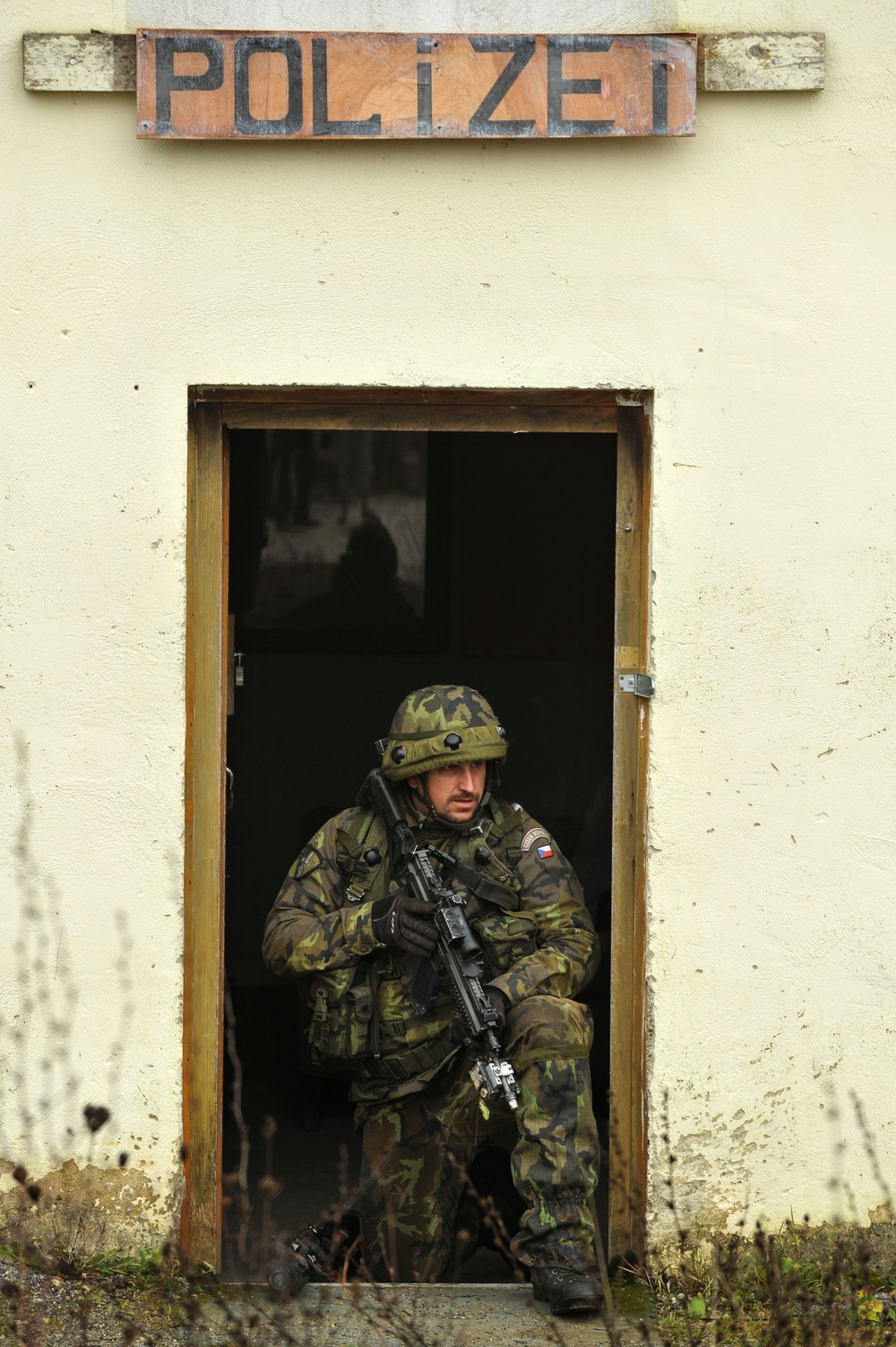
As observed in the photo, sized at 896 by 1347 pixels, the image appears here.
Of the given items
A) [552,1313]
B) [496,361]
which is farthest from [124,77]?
[552,1313]

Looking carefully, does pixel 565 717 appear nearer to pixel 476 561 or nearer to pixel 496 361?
pixel 476 561

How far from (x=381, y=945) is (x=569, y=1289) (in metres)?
1.05

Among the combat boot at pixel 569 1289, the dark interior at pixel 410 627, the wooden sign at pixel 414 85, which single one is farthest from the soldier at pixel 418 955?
the dark interior at pixel 410 627

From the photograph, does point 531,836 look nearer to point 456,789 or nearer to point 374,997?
point 456,789

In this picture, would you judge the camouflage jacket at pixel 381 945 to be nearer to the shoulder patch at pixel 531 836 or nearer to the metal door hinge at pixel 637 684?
the shoulder patch at pixel 531 836

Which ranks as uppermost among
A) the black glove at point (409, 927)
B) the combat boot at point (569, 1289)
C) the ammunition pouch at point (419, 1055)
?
the black glove at point (409, 927)

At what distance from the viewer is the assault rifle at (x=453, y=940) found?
12.8 ft

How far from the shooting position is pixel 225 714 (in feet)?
13.6

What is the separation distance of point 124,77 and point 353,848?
7.35 feet

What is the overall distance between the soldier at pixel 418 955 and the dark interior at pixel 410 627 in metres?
2.29

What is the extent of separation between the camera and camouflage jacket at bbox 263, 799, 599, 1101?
4.24 meters

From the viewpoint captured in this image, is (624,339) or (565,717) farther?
(565,717)

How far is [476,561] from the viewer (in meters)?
7.09

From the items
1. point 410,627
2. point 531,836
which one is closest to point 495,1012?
point 531,836
